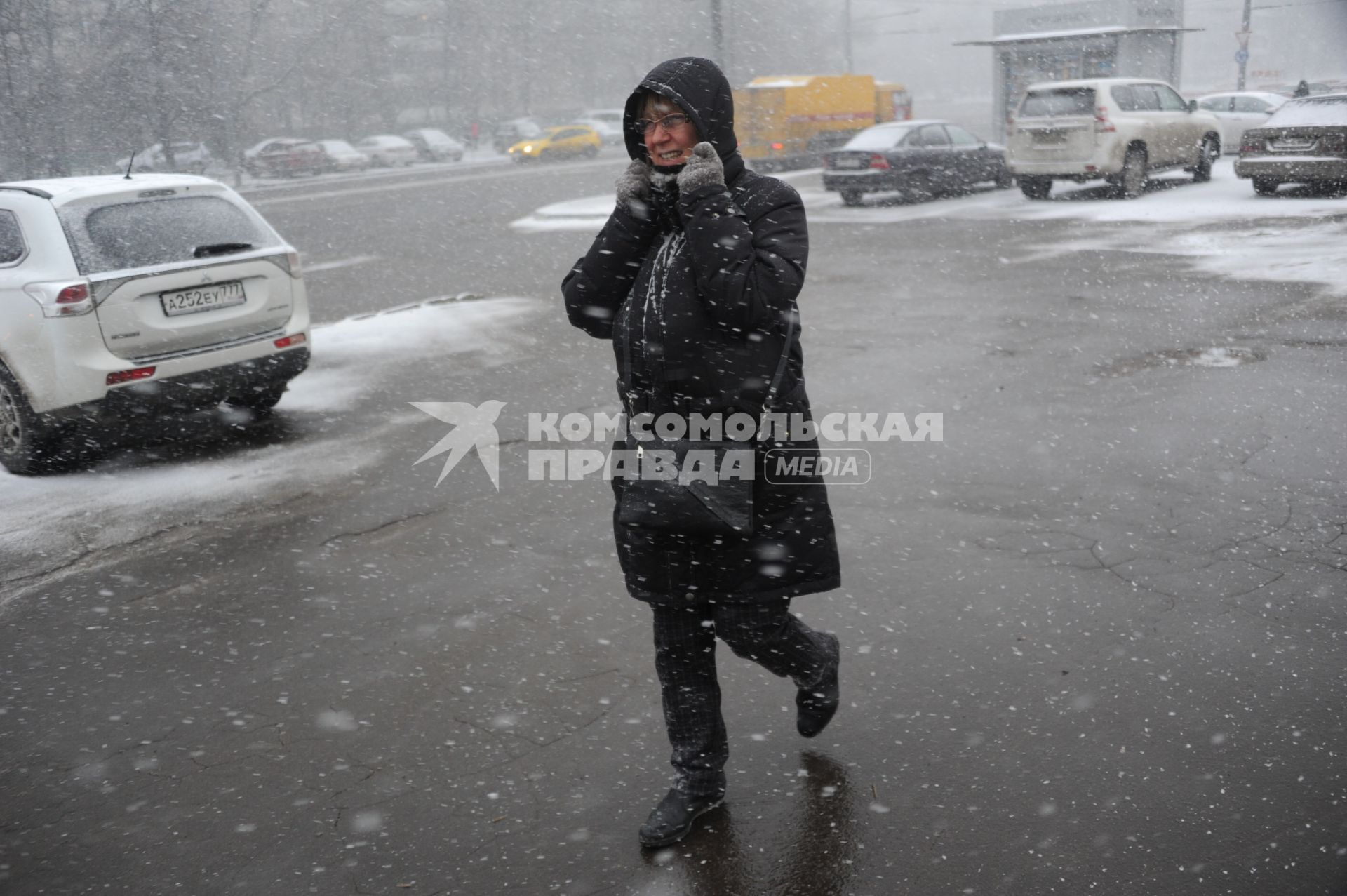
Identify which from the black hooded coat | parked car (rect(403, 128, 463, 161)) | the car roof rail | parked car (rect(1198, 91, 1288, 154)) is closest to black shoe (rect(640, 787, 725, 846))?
the black hooded coat

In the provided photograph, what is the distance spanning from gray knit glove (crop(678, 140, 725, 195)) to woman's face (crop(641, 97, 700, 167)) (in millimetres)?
59

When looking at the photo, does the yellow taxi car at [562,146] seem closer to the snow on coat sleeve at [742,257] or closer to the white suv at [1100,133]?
the white suv at [1100,133]

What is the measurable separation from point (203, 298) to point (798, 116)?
75.4 ft

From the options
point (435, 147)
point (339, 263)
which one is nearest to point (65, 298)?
point (339, 263)

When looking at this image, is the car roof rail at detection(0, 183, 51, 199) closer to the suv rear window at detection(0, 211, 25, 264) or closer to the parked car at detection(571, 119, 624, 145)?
the suv rear window at detection(0, 211, 25, 264)

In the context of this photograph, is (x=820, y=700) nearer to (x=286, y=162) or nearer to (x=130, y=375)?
(x=130, y=375)

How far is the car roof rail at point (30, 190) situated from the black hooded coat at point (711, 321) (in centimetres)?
495

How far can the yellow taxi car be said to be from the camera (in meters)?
41.6

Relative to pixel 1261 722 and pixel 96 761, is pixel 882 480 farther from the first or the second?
pixel 96 761

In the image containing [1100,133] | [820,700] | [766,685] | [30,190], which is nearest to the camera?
[820,700]

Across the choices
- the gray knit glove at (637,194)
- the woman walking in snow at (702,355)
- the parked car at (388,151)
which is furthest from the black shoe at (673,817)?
the parked car at (388,151)

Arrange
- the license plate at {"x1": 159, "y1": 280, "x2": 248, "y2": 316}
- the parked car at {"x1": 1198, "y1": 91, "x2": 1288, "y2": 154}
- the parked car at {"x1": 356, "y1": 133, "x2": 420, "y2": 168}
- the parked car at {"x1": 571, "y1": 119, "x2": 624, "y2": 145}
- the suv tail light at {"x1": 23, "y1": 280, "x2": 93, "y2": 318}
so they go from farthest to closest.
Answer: the parked car at {"x1": 571, "y1": 119, "x2": 624, "y2": 145}
the parked car at {"x1": 356, "y1": 133, "x2": 420, "y2": 168}
the parked car at {"x1": 1198, "y1": 91, "x2": 1288, "y2": 154}
the license plate at {"x1": 159, "y1": 280, "x2": 248, "y2": 316}
the suv tail light at {"x1": 23, "y1": 280, "x2": 93, "y2": 318}

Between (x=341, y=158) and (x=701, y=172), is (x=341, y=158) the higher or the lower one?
the lower one

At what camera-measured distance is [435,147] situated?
45875 millimetres
